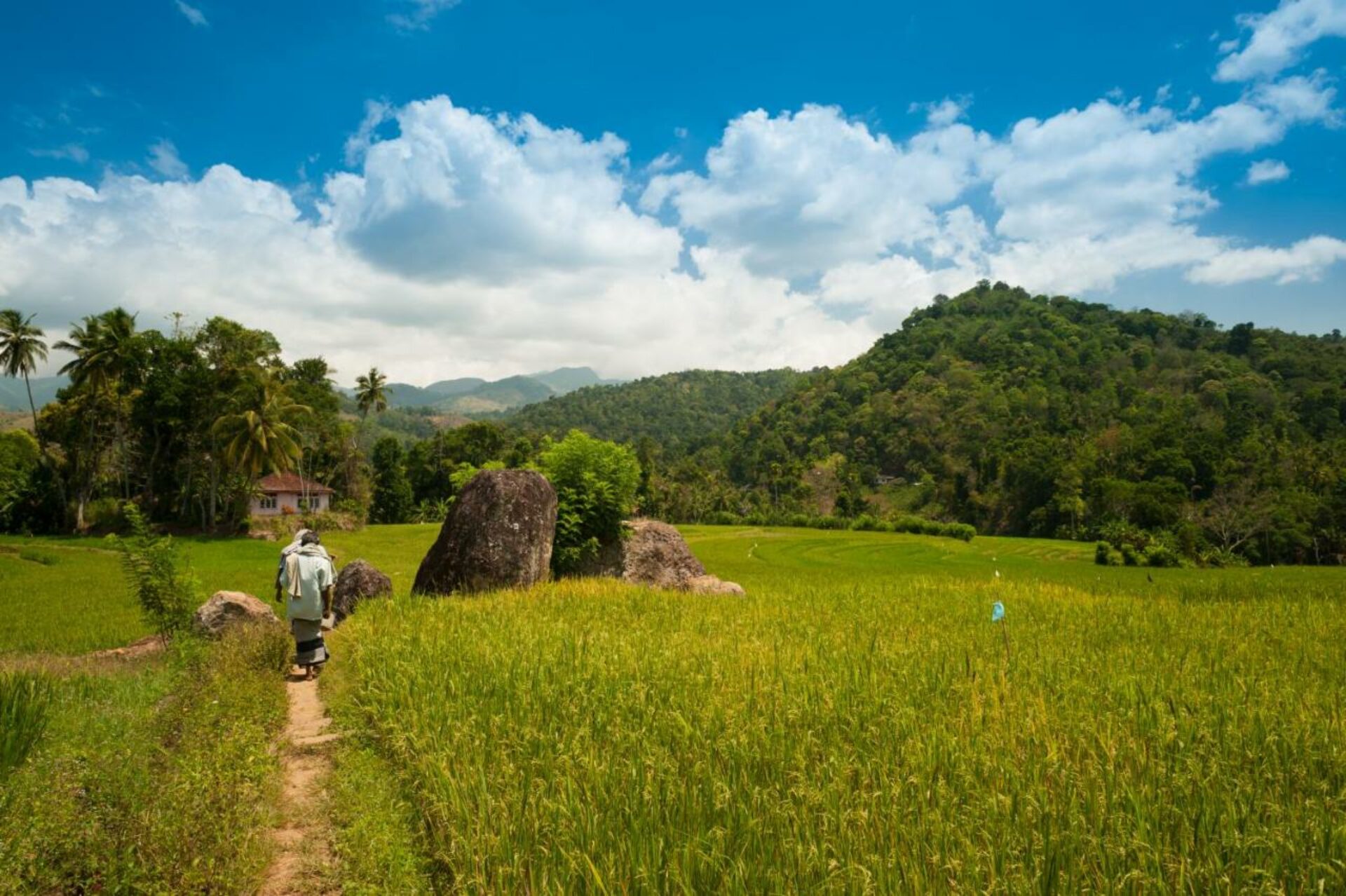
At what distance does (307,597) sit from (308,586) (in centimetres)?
18

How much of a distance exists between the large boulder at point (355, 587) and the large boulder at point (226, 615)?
270 centimetres

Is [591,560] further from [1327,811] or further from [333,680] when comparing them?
[1327,811]

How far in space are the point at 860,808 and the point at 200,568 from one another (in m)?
32.6

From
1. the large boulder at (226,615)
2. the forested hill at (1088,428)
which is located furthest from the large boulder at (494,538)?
the forested hill at (1088,428)

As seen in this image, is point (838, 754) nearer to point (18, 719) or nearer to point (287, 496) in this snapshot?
point (18, 719)

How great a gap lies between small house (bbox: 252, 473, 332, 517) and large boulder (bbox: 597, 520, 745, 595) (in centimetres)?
5519

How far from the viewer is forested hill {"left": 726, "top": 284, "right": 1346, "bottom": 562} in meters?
59.2

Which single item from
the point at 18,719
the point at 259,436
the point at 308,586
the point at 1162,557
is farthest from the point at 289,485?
the point at 1162,557

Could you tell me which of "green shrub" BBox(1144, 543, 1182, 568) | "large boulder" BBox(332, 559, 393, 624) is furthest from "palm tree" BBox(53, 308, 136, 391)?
"green shrub" BBox(1144, 543, 1182, 568)

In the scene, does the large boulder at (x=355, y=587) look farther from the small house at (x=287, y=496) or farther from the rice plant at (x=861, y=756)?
the small house at (x=287, y=496)

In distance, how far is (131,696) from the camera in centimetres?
836

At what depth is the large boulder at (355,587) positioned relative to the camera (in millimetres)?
15156

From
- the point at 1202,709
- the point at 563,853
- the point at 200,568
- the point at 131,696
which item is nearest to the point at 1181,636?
the point at 1202,709

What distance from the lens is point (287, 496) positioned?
64.4 meters
